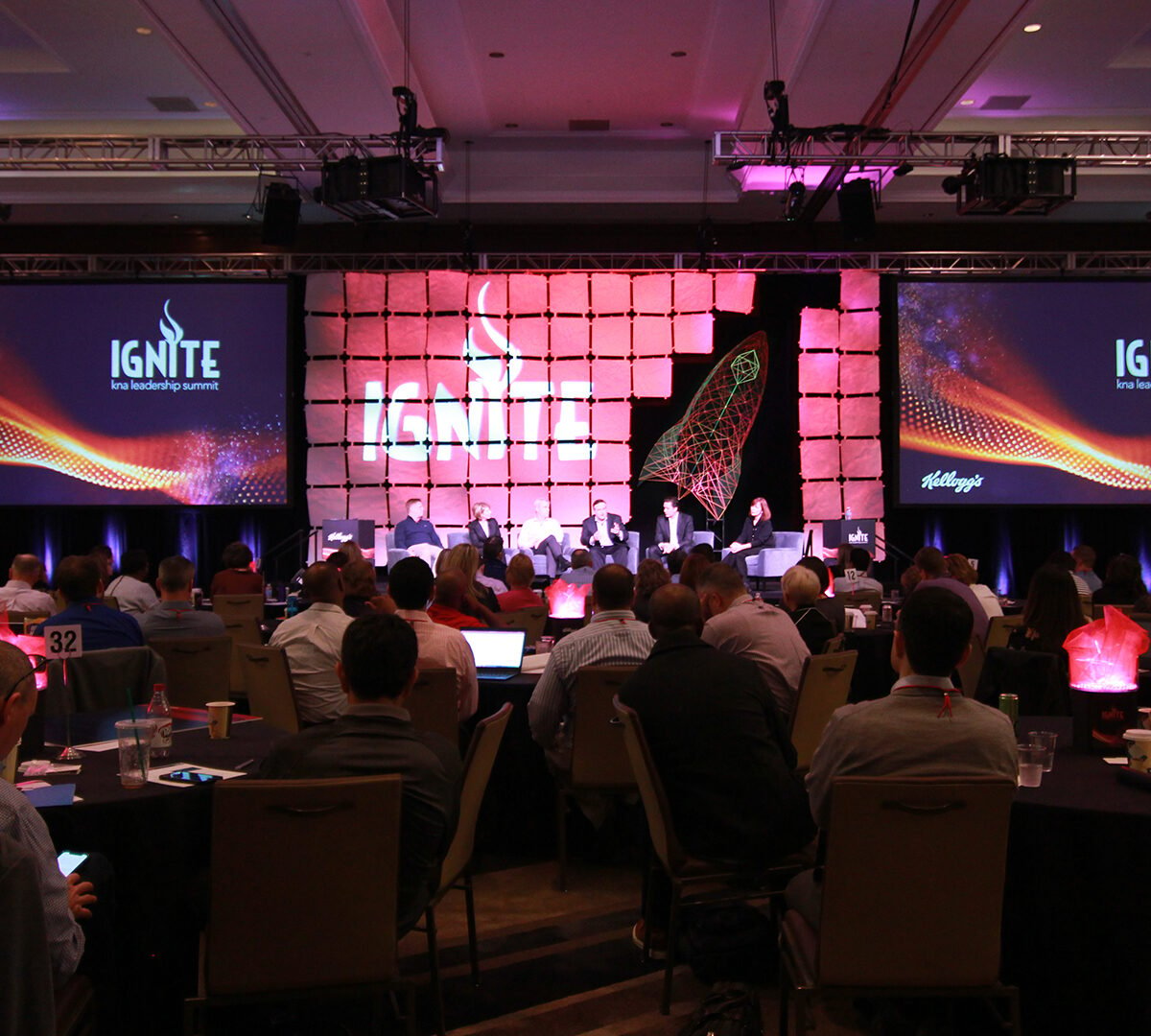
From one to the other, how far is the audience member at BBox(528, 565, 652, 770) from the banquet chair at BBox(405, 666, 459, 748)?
34cm

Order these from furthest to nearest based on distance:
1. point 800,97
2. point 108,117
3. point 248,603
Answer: point 108,117 → point 800,97 → point 248,603

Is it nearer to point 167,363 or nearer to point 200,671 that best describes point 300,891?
point 200,671

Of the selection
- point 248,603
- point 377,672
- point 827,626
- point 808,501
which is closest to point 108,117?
point 248,603

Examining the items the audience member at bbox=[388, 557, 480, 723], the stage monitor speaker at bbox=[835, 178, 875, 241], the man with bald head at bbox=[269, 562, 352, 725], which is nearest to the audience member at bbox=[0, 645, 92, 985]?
the audience member at bbox=[388, 557, 480, 723]

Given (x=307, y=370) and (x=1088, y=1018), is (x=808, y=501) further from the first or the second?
(x=1088, y=1018)

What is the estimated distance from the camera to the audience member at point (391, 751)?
2.33 metres

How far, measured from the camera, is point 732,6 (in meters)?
8.27

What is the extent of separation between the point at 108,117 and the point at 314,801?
10.9 m

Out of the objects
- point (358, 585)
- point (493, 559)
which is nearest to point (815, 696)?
point (358, 585)

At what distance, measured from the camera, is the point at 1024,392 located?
12.0m

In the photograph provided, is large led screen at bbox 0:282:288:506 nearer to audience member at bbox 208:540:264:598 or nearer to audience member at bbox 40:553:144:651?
audience member at bbox 208:540:264:598

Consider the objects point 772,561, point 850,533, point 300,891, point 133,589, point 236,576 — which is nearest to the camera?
point 300,891

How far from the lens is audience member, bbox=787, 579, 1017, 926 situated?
2396 millimetres

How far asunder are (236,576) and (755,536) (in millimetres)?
6031
